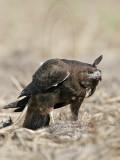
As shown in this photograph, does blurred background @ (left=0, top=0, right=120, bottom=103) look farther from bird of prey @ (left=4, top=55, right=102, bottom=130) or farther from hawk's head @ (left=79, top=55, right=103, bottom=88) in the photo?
hawk's head @ (left=79, top=55, right=103, bottom=88)

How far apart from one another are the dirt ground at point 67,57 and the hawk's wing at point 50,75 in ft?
1.79

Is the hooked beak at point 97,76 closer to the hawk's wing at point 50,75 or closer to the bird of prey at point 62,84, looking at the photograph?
the bird of prey at point 62,84

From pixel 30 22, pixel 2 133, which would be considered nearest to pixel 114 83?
pixel 2 133

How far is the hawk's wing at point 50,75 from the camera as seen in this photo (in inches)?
257

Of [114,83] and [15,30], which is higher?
[15,30]

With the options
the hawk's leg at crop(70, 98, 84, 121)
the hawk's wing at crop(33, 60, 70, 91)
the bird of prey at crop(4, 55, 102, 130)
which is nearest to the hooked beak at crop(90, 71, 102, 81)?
the bird of prey at crop(4, 55, 102, 130)

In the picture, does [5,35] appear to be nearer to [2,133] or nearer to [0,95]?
[0,95]

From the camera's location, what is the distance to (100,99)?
8.84 metres

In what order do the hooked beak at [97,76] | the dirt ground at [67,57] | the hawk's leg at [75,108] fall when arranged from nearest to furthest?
the dirt ground at [67,57] < the hooked beak at [97,76] < the hawk's leg at [75,108]

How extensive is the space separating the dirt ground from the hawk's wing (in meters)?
0.54

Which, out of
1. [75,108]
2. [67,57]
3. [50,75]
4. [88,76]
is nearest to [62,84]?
[50,75]

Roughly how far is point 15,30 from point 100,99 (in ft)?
31.6

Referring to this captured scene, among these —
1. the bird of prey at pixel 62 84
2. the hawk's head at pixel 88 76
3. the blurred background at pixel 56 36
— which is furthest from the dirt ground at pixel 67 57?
the hawk's head at pixel 88 76

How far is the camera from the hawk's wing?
257 inches
